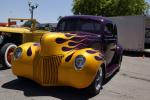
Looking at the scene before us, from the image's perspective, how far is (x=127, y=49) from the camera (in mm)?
18984

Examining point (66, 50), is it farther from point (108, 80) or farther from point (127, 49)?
point (127, 49)

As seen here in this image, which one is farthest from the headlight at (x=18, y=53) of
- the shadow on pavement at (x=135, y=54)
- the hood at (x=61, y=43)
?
the shadow on pavement at (x=135, y=54)

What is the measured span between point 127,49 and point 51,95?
40.7ft

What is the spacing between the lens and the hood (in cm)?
723

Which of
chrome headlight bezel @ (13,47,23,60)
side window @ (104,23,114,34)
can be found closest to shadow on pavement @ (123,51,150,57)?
side window @ (104,23,114,34)

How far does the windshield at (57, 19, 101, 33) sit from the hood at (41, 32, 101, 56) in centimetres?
80

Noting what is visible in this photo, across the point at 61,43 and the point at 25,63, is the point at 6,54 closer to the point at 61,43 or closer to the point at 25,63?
the point at 25,63

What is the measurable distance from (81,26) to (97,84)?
1.98m

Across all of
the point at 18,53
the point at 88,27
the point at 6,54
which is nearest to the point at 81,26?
the point at 88,27

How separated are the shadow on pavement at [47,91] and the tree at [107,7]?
32.5 m

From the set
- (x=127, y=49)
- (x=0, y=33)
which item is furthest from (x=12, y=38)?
(x=127, y=49)

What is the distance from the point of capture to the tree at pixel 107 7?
131 ft

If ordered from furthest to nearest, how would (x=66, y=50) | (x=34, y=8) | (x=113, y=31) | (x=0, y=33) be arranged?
(x=34, y=8) < (x=0, y=33) < (x=113, y=31) < (x=66, y=50)

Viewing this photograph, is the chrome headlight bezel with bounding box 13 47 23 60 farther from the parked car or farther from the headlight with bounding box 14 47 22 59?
the parked car
